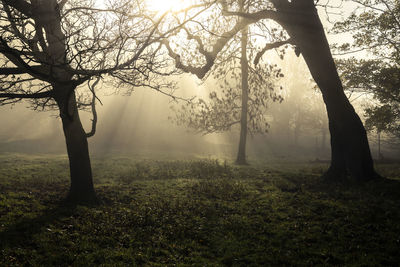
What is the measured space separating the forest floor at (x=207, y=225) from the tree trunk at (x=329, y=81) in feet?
3.80

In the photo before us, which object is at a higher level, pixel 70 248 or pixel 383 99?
pixel 383 99

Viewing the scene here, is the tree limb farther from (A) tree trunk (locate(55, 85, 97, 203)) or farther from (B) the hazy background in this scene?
(B) the hazy background

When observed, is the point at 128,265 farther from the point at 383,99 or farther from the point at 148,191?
the point at 383,99

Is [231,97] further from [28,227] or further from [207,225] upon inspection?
[28,227]

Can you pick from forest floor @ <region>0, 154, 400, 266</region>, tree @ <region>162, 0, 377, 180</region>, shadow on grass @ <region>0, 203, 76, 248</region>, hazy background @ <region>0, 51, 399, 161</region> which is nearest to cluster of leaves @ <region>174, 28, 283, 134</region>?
tree @ <region>162, 0, 377, 180</region>

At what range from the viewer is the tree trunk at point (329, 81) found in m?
12.9

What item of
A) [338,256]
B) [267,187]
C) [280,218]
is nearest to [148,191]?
[267,187]

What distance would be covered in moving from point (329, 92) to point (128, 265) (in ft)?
36.6

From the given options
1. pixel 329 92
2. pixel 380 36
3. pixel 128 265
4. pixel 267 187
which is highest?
pixel 380 36

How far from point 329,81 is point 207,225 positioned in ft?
28.4

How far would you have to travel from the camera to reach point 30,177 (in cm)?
1664

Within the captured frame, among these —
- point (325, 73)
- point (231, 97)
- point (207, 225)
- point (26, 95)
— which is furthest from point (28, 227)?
point (231, 97)

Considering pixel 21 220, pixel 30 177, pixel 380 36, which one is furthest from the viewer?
pixel 380 36

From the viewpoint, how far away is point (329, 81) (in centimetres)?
1323
